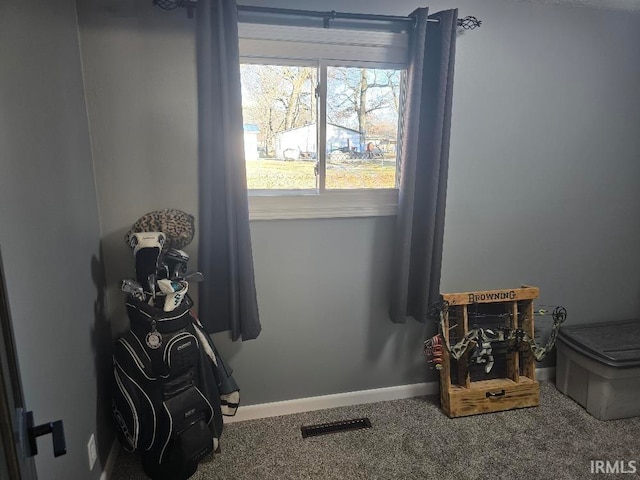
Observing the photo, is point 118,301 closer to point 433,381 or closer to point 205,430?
point 205,430

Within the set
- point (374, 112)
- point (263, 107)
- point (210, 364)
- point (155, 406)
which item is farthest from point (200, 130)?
point (155, 406)

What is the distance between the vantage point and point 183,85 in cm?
166

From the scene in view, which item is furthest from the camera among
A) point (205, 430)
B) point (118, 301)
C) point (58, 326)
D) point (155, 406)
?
point (118, 301)

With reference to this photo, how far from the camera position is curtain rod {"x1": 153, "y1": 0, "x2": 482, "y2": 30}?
5.07ft

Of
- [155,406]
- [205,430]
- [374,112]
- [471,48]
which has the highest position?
[471,48]

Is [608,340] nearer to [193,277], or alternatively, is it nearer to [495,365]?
[495,365]

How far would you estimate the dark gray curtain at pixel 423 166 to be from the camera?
5.75ft

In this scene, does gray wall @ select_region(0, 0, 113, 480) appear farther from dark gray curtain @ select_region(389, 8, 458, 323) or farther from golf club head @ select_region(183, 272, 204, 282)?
dark gray curtain @ select_region(389, 8, 458, 323)

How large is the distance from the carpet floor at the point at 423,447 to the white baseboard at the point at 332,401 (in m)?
0.03

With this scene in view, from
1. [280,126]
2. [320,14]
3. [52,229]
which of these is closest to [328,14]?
[320,14]

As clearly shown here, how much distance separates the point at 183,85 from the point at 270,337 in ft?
4.20

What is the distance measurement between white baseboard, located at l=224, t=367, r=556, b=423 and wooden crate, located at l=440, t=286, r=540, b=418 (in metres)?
0.16

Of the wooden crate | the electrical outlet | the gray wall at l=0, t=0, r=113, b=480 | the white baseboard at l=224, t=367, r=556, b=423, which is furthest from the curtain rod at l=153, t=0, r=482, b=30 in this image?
the white baseboard at l=224, t=367, r=556, b=423

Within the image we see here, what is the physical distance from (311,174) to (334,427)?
132 cm
